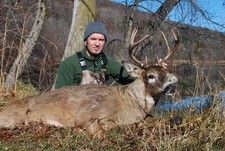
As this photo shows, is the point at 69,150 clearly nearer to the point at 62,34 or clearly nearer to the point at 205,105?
the point at 205,105

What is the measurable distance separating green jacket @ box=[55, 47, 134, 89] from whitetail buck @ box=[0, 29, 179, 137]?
66 centimetres

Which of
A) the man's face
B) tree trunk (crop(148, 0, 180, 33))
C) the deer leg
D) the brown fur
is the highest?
tree trunk (crop(148, 0, 180, 33))

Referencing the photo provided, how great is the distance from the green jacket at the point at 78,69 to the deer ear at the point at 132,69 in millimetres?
359

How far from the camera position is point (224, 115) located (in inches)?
178

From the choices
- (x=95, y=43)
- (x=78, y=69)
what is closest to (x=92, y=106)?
(x=78, y=69)

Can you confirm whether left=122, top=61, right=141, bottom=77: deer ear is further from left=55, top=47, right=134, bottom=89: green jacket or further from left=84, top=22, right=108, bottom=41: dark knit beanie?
left=84, top=22, right=108, bottom=41: dark knit beanie

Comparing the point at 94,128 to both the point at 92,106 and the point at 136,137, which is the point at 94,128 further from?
the point at 136,137

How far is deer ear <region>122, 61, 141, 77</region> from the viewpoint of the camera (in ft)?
17.7

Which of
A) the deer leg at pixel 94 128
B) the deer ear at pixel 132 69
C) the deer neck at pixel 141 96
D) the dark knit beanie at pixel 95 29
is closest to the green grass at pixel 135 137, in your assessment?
the deer leg at pixel 94 128

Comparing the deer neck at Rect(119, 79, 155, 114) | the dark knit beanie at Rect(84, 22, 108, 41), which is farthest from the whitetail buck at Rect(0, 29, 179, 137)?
the dark knit beanie at Rect(84, 22, 108, 41)

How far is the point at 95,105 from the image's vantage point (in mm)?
4688

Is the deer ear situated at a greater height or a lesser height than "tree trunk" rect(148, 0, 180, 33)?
lesser

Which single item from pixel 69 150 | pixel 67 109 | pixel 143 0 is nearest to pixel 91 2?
pixel 143 0

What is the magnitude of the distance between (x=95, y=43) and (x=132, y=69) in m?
0.64
